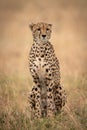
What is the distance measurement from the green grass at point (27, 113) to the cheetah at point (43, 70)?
0.20 metres

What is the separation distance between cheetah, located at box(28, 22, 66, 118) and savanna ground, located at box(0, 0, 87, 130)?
0.68 feet

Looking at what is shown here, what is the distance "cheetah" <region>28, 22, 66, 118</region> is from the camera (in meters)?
9.84

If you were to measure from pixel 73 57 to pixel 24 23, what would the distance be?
498 cm

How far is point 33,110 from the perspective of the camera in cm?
995

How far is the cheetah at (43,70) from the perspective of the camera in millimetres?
9836

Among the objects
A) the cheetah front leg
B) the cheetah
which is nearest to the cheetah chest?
the cheetah

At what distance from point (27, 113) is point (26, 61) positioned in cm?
473

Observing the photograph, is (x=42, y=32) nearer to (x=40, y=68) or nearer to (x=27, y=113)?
(x=40, y=68)

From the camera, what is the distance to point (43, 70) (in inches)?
388

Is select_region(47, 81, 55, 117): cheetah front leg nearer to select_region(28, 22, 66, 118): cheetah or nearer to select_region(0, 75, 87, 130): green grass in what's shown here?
select_region(28, 22, 66, 118): cheetah

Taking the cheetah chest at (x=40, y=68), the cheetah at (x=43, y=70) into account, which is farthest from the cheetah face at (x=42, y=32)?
the cheetah chest at (x=40, y=68)

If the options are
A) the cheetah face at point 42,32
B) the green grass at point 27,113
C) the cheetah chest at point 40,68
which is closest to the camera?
the green grass at point 27,113

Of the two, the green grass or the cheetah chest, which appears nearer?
the green grass

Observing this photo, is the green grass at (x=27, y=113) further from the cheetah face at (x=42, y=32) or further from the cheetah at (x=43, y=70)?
the cheetah face at (x=42, y=32)
